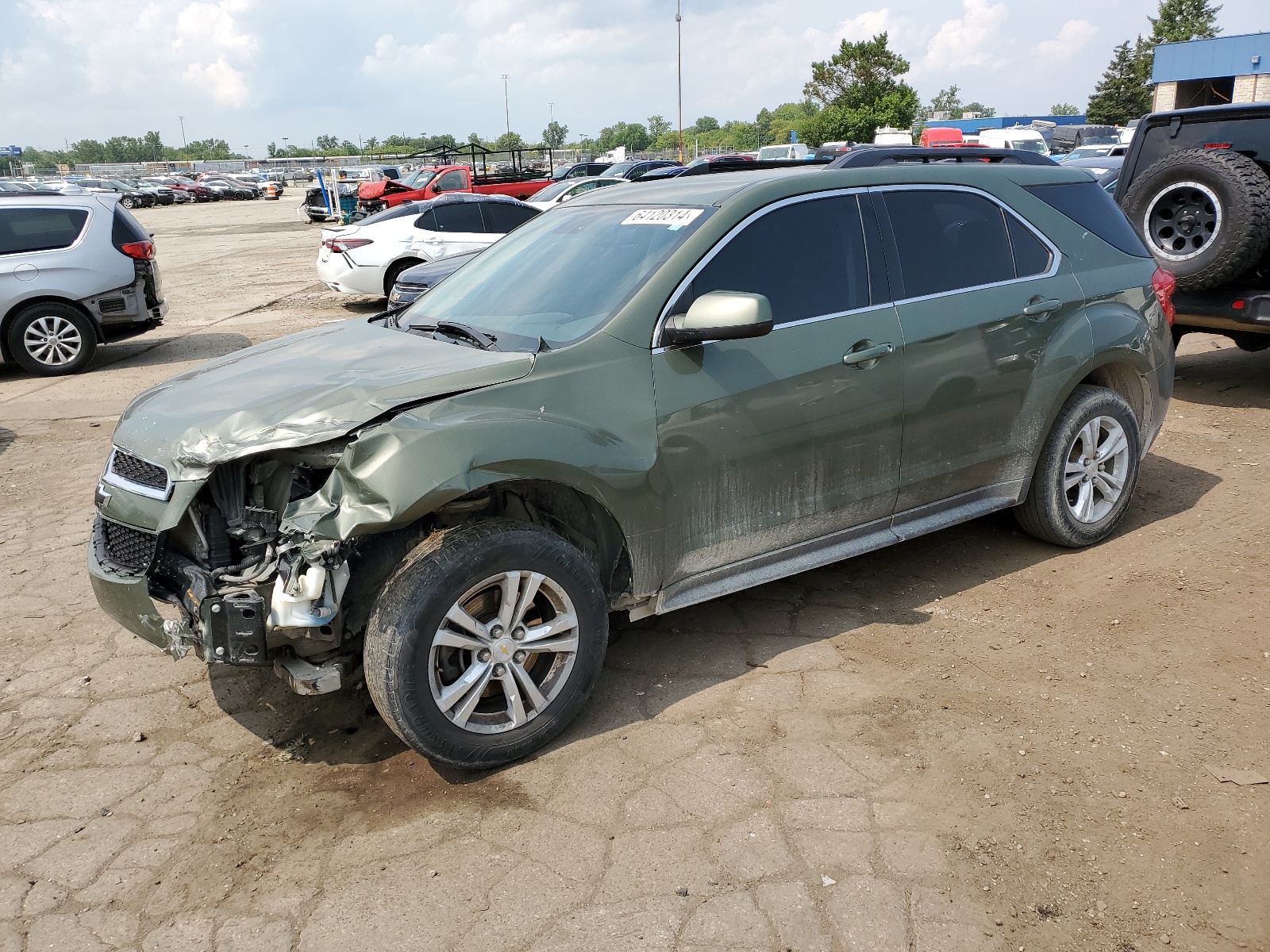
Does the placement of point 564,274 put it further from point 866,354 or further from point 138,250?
point 138,250

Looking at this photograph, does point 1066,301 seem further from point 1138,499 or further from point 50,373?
point 50,373

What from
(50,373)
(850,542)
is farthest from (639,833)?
(50,373)

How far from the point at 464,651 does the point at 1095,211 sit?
370 centimetres

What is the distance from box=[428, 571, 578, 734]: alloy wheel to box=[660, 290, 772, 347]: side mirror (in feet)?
3.22

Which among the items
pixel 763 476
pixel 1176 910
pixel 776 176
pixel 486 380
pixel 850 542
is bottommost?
pixel 1176 910

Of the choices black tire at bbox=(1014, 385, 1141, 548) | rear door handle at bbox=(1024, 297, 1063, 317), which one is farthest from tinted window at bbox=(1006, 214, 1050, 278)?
black tire at bbox=(1014, 385, 1141, 548)

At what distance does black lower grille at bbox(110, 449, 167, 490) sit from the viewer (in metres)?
3.19

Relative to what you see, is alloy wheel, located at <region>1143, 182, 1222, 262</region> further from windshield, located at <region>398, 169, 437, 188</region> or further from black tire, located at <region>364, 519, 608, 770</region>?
windshield, located at <region>398, 169, 437, 188</region>

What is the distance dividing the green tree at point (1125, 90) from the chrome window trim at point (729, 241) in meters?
78.0

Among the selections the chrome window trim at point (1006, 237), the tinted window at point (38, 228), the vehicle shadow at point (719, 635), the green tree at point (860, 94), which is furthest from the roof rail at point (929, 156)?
the green tree at point (860, 94)

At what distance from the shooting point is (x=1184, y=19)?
69562 millimetres

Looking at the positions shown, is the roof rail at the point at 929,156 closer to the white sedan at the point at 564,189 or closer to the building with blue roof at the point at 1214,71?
the white sedan at the point at 564,189

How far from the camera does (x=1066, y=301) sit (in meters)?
4.52

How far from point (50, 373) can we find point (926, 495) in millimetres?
9390
